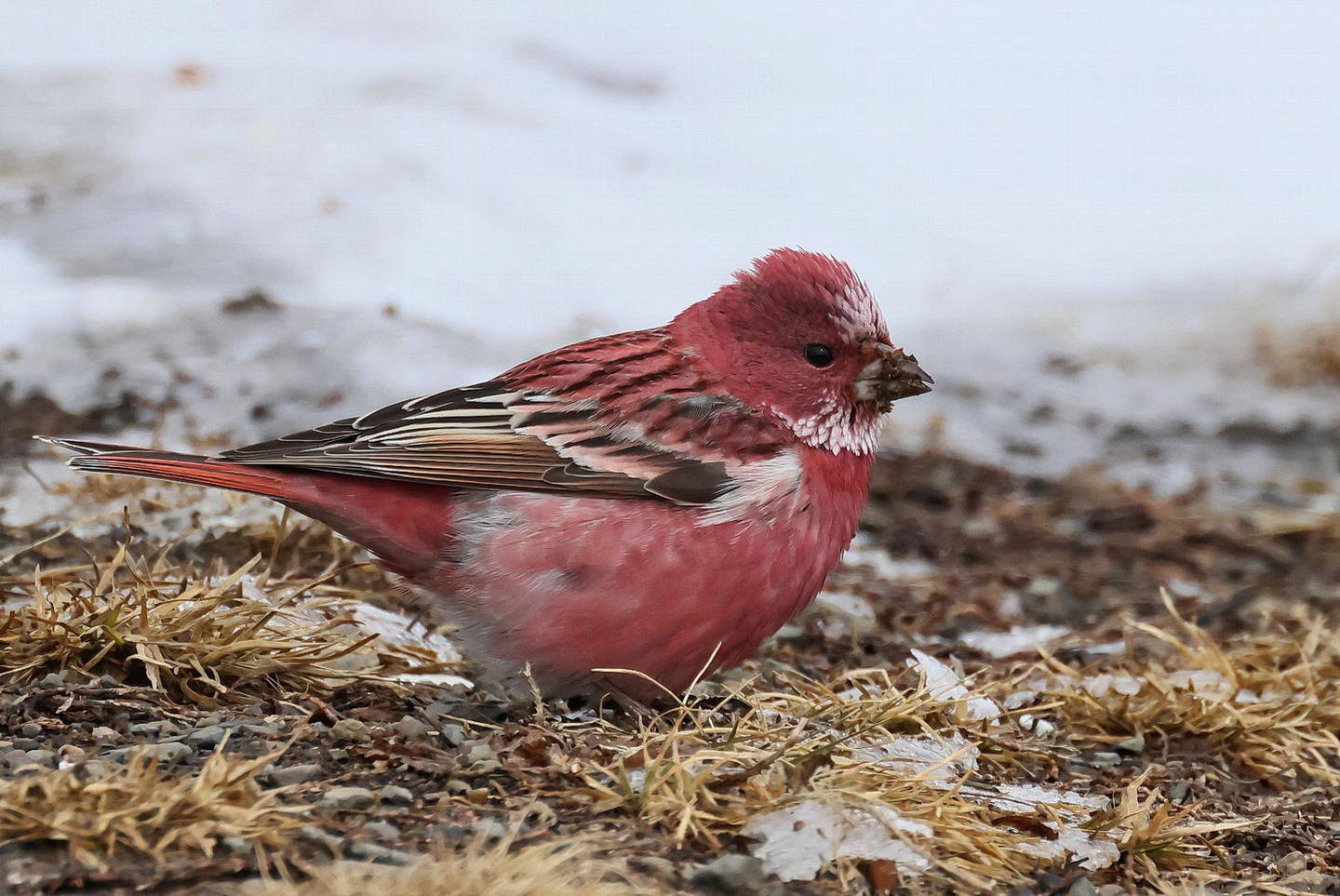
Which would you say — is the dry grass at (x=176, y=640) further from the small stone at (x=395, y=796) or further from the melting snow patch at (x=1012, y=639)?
the melting snow patch at (x=1012, y=639)

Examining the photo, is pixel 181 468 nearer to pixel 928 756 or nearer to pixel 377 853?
pixel 377 853

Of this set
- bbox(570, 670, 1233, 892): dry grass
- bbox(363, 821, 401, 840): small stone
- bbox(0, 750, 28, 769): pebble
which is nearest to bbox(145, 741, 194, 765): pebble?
bbox(0, 750, 28, 769): pebble

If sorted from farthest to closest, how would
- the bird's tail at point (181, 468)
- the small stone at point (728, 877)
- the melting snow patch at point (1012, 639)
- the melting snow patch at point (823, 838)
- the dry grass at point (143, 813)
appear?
the melting snow patch at point (1012, 639) → the bird's tail at point (181, 468) → the melting snow patch at point (823, 838) → the small stone at point (728, 877) → the dry grass at point (143, 813)

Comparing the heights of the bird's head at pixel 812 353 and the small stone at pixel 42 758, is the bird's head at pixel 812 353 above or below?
above

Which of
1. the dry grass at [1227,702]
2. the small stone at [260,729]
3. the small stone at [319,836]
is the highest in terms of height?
the small stone at [319,836]

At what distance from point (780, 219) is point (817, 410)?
213 inches

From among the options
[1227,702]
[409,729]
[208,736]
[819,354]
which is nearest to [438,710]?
[409,729]

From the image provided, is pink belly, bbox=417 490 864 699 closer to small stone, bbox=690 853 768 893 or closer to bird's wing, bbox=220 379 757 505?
bird's wing, bbox=220 379 757 505

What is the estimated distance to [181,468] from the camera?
4.26 meters

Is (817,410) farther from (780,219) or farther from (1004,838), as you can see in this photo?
(780,219)

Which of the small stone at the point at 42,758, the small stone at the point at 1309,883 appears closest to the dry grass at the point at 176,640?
the small stone at the point at 42,758

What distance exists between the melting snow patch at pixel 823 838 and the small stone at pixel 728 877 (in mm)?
80

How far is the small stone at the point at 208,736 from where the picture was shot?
359 centimetres

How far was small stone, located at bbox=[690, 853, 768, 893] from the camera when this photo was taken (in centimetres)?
318
